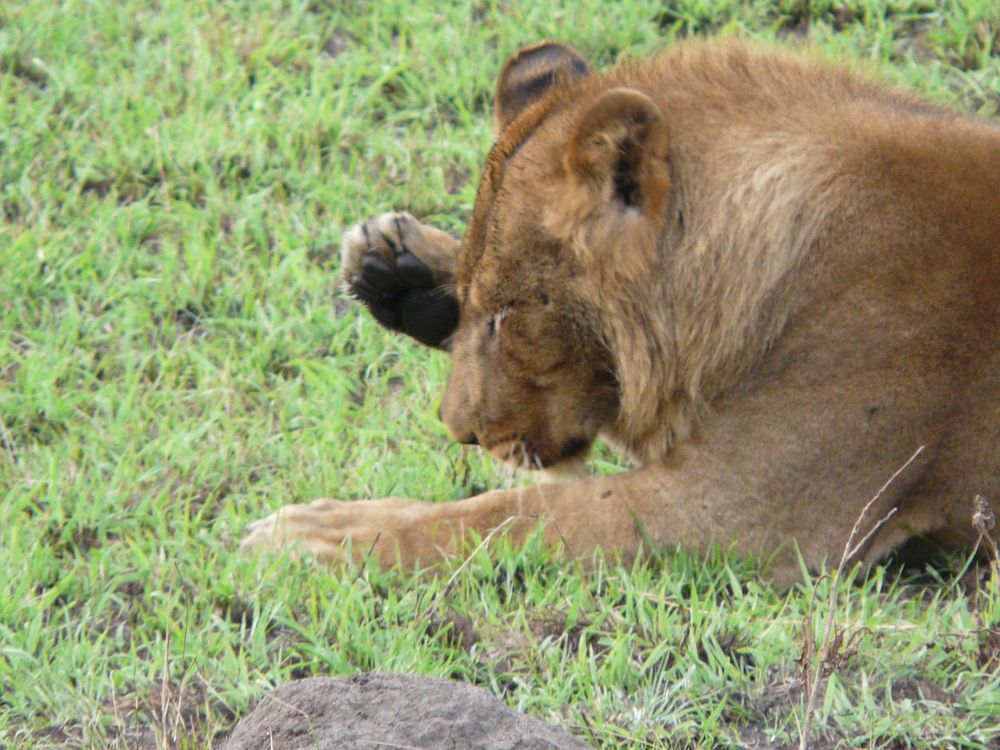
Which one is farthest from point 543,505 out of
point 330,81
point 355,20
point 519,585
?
point 355,20

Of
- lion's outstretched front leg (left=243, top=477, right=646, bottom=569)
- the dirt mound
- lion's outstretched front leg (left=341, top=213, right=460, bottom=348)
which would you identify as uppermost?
lion's outstretched front leg (left=341, top=213, right=460, bottom=348)

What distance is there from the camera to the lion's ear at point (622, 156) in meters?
3.28

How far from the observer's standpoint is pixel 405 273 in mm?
4191

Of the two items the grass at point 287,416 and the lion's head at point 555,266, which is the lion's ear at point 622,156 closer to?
the lion's head at point 555,266

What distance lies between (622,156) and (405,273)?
3.33 ft

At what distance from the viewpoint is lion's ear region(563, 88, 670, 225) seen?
3.28m

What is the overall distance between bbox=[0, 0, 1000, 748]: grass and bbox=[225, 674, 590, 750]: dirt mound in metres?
0.22

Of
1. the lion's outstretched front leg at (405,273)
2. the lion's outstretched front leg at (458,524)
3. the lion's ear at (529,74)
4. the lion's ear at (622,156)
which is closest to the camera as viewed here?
the lion's ear at (622,156)

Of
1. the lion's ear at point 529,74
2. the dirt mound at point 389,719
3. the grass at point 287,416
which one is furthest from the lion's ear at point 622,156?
the dirt mound at point 389,719

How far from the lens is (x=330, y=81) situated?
5.63 m

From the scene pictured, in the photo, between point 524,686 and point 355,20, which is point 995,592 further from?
point 355,20

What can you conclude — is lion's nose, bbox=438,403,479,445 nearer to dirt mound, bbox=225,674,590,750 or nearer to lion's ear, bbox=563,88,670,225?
lion's ear, bbox=563,88,670,225

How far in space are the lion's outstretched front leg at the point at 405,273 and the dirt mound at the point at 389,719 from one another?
1588mm

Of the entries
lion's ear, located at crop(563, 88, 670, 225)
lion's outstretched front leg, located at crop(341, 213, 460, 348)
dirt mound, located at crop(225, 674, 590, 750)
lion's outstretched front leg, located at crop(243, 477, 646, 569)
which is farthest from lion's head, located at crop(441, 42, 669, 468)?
dirt mound, located at crop(225, 674, 590, 750)
